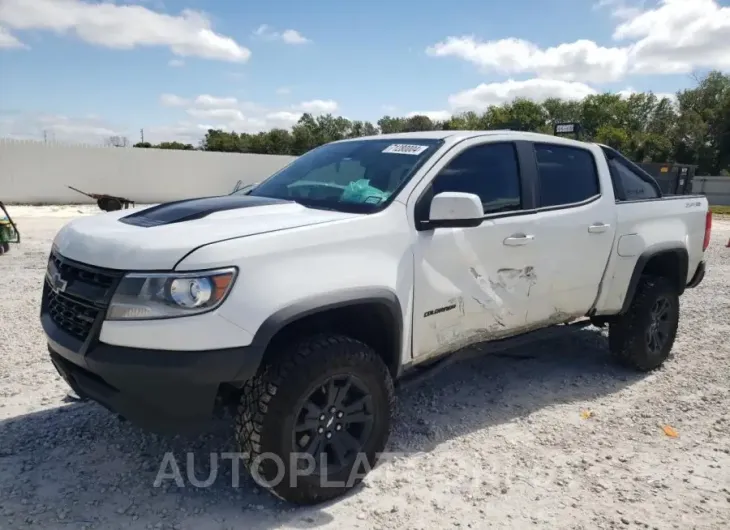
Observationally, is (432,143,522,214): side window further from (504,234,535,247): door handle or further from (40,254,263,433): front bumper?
(40,254,263,433): front bumper

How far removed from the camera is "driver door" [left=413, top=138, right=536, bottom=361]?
11.0ft

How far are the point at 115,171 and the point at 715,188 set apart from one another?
36.3m

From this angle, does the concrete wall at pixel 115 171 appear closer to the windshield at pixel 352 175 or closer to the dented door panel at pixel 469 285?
the windshield at pixel 352 175

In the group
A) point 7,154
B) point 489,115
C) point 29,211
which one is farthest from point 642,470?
point 489,115

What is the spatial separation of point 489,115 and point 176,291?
76.2m

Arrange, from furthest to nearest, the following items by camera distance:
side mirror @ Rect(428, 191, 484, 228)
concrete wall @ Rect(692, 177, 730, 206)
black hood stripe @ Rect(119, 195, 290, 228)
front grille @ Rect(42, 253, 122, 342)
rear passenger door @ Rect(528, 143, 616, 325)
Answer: concrete wall @ Rect(692, 177, 730, 206) < rear passenger door @ Rect(528, 143, 616, 325) < side mirror @ Rect(428, 191, 484, 228) < black hood stripe @ Rect(119, 195, 290, 228) < front grille @ Rect(42, 253, 122, 342)

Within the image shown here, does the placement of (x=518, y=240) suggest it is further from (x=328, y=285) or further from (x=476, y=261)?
(x=328, y=285)

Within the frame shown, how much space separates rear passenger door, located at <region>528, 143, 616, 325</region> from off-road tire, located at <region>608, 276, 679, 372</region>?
647mm

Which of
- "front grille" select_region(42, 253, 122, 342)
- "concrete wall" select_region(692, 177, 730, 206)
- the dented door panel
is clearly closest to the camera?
"front grille" select_region(42, 253, 122, 342)

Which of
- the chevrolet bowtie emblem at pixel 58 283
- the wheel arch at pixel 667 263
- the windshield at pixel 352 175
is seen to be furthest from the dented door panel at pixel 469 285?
the chevrolet bowtie emblem at pixel 58 283

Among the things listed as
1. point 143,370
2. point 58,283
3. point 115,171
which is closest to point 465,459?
point 143,370

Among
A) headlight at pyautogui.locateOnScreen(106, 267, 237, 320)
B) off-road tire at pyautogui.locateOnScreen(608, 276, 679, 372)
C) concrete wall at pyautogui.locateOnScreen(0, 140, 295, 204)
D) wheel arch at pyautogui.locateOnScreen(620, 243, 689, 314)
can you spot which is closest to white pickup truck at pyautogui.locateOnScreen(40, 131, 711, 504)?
headlight at pyautogui.locateOnScreen(106, 267, 237, 320)

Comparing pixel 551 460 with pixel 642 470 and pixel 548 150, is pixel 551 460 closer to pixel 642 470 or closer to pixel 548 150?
pixel 642 470

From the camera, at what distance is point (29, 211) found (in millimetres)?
20531
